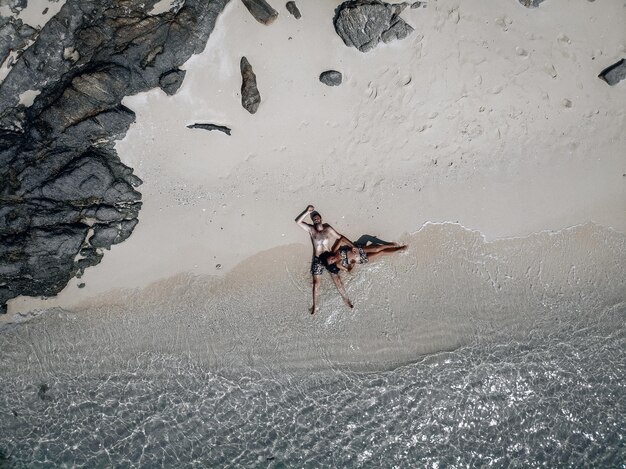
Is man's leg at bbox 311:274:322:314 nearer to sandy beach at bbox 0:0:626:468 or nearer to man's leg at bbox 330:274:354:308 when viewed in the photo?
sandy beach at bbox 0:0:626:468

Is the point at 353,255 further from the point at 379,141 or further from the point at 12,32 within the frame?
the point at 12,32

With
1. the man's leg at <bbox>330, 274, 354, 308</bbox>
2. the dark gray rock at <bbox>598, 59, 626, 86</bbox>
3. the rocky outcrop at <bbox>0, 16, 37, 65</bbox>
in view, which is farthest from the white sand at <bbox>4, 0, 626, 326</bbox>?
the rocky outcrop at <bbox>0, 16, 37, 65</bbox>

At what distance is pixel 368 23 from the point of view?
8.46m

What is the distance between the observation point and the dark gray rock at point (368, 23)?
27.6 ft

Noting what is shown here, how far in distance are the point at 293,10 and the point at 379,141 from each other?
2956 mm

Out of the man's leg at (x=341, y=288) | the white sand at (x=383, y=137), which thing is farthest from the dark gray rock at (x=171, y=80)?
the man's leg at (x=341, y=288)

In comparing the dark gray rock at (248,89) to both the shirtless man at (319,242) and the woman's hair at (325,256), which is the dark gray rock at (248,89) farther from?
the woman's hair at (325,256)

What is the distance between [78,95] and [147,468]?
7344 millimetres

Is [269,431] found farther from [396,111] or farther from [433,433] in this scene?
[396,111]

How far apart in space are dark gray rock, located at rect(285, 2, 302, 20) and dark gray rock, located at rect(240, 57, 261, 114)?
1249mm

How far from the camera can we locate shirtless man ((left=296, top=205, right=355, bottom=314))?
29.3 ft

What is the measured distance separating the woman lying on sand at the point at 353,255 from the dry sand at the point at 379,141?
320mm

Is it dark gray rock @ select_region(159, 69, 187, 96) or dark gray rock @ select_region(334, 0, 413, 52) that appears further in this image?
dark gray rock @ select_region(159, 69, 187, 96)

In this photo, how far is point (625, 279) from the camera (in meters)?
9.16
